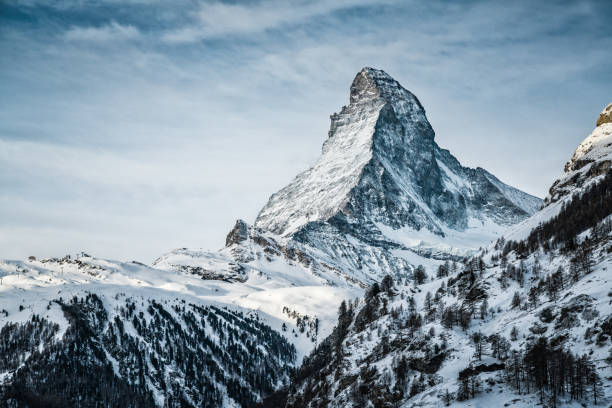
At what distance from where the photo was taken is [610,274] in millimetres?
124750

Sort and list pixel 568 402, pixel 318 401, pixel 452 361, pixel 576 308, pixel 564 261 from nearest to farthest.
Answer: pixel 568 402 < pixel 576 308 < pixel 452 361 < pixel 564 261 < pixel 318 401

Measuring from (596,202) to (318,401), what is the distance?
98.2 metres

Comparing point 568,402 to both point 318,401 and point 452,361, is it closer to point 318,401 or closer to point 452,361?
point 452,361

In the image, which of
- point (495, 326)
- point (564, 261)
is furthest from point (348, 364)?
point (564, 261)

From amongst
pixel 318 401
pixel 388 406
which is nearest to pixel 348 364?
pixel 318 401

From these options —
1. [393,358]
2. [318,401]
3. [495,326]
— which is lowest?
[318,401]

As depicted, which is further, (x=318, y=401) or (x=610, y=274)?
(x=318, y=401)

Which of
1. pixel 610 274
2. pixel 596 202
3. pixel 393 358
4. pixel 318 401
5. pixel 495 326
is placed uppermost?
pixel 596 202

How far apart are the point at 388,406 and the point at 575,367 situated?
5126 cm

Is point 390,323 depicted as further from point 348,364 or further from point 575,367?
point 575,367

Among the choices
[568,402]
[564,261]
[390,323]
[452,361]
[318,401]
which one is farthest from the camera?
[390,323]

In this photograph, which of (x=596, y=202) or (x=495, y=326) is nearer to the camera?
(x=495, y=326)

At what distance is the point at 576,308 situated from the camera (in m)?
120

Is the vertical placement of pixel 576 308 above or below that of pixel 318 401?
above
